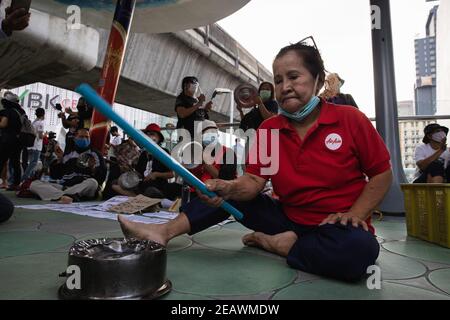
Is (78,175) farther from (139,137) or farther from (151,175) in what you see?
(139,137)

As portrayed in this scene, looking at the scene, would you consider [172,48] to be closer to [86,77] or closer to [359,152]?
[86,77]

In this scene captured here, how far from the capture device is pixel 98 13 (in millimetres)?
5016

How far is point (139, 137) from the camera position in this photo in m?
1.09

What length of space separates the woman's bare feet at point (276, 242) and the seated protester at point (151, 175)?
Result: 2.45 metres

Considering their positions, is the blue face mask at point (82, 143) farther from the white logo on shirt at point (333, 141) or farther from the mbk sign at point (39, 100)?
the mbk sign at point (39, 100)

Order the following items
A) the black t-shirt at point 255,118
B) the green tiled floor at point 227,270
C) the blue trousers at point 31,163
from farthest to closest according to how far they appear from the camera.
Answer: the blue trousers at point 31,163
the black t-shirt at point 255,118
the green tiled floor at point 227,270

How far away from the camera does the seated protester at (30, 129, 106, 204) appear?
12.8 feet

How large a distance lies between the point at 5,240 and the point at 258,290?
4.72 ft

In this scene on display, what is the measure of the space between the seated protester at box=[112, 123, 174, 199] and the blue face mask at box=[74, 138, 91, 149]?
74 centimetres

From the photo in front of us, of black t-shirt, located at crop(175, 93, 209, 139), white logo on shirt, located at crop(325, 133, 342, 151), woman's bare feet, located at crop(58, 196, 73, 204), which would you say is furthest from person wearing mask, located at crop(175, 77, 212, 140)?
white logo on shirt, located at crop(325, 133, 342, 151)

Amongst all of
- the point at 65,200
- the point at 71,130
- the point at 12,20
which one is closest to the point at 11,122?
the point at 71,130

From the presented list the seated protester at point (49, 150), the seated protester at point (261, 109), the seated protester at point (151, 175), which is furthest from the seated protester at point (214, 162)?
the seated protester at point (49, 150)

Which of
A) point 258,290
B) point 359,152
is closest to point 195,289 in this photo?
point 258,290

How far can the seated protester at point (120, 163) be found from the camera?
4.27 metres
